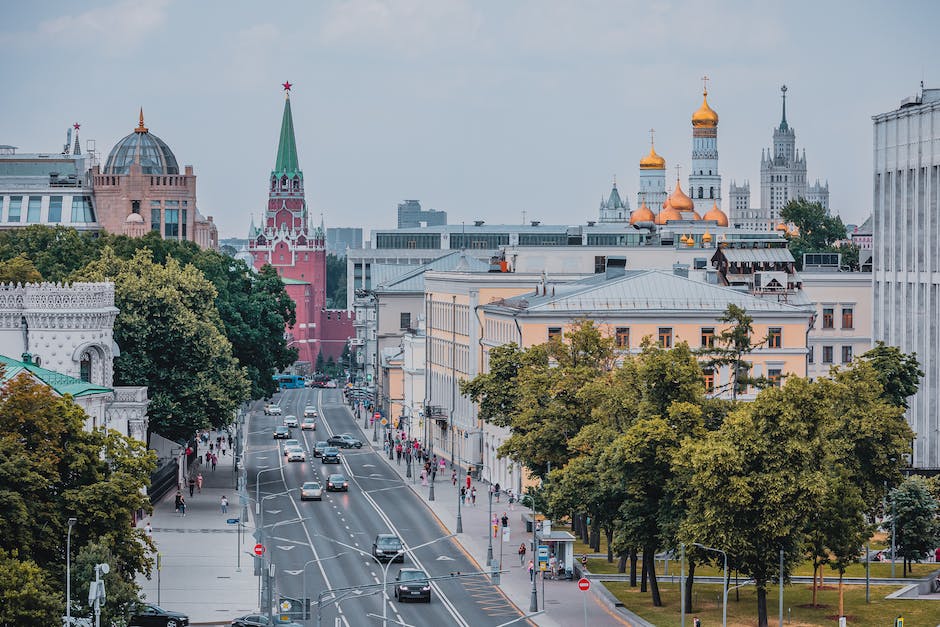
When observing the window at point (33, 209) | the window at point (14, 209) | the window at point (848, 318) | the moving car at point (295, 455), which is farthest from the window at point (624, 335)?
the window at point (14, 209)

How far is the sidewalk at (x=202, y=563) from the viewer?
2997 inches

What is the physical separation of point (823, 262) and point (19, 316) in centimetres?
8516

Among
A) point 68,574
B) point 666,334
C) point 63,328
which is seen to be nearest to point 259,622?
point 68,574

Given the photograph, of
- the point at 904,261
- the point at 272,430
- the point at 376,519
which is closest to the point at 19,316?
the point at 376,519

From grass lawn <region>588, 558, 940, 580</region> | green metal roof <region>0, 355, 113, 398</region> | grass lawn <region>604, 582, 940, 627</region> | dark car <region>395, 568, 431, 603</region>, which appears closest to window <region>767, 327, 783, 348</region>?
grass lawn <region>588, 558, 940, 580</region>

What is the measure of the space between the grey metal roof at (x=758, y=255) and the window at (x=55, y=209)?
80.1m

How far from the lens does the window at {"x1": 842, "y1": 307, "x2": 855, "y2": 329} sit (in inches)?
5448

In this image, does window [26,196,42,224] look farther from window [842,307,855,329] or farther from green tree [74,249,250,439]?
window [842,307,855,329]

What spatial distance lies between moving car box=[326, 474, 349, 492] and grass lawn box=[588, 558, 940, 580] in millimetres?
31881

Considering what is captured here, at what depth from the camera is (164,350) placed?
10669cm

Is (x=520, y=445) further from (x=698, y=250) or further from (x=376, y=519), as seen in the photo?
(x=698, y=250)

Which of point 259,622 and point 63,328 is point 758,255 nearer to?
point 63,328

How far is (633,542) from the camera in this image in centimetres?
7481

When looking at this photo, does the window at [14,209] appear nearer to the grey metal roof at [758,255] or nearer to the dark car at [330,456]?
the dark car at [330,456]
